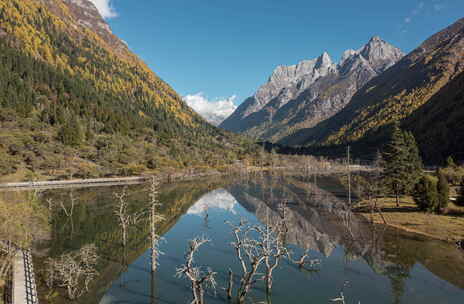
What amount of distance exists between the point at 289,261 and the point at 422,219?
106ft

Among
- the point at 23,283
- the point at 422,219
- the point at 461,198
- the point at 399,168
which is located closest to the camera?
the point at 23,283

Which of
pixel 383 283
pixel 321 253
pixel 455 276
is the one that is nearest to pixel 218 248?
pixel 321 253

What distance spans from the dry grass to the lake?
271cm

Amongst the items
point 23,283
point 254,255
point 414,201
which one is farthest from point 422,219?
point 23,283

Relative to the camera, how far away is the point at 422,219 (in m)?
61.5

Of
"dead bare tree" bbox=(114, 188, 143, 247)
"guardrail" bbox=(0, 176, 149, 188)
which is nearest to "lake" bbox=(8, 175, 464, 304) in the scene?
"dead bare tree" bbox=(114, 188, 143, 247)

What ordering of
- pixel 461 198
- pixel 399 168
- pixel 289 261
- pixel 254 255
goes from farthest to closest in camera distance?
1. pixel 399 168
2. pixel 461 198
3. pixel 289 261
4. pixel 254 255

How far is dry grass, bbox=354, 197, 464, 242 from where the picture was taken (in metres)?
53.2

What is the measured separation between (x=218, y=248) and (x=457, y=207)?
172ft

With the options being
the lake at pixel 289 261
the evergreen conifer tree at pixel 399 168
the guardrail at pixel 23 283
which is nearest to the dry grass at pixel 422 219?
the lake at pixel 289 261

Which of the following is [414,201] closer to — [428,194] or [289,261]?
[428,194]

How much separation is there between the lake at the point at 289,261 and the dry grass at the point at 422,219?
2.71 meters

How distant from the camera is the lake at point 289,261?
35.9 metres

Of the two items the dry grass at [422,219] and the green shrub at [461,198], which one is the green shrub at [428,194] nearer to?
the dry grass at [422,219]
